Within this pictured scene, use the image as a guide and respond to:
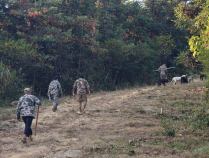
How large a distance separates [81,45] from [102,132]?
44.9ft

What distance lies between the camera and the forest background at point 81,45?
1767 centimetres

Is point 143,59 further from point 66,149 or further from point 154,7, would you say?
point 66,149

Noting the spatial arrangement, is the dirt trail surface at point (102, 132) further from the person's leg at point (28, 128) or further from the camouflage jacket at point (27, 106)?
the camouflage jacket at point (27, 106)

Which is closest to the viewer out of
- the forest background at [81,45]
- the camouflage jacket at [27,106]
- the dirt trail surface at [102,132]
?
the dirt trail surface at [102,132]

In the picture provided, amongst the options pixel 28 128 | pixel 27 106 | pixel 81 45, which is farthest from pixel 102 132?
pixel 81 45

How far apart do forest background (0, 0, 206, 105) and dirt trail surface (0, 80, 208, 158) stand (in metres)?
5.36

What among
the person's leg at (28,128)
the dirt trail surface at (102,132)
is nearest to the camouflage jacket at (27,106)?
the person's leg at (28,128)

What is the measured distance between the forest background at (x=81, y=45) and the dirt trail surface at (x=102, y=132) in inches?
211

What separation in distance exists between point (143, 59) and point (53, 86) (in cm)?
1451

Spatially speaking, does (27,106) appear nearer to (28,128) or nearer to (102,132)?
(28,128)

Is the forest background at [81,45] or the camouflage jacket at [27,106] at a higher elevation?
the forest background at [81,45]

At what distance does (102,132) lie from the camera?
8836mm

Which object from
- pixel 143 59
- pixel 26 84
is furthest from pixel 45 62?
pixel 143 59

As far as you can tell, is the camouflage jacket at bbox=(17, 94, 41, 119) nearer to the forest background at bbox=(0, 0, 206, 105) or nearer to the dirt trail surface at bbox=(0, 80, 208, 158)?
the dirt trail surface at bbox=(0, 80, 208, 158)
